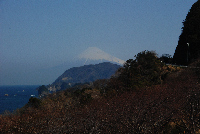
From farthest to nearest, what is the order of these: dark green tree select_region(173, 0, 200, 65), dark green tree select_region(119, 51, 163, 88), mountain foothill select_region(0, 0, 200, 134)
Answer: dark green tree select_region(173, 0, 200, 65), dark green tree select_region(119, 51, 163, 88), mountain foothill select_region(0, 0, 200, 134)

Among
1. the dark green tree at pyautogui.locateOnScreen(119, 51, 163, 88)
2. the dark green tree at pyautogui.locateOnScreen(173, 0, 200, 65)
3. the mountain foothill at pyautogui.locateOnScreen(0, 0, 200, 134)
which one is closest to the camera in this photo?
the mountain foothill at pyautogui.locateOnScreen(0, 0, 200, 134)

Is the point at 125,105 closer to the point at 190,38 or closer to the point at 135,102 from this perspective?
the point at 135,102

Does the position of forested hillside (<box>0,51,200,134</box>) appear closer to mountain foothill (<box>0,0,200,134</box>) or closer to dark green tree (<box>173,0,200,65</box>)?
mountain foothill (<box>0,0,200,134</box>)

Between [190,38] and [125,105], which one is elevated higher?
[190,38]

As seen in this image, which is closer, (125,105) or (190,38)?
(125,105)

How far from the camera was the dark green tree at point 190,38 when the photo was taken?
3803 cm

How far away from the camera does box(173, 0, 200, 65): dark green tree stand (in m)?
38.0

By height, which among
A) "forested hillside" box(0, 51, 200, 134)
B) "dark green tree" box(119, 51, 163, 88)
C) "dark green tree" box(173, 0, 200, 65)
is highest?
Result: "dark green tree" box(173, 0, 200, 65)

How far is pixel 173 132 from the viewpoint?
1234 centimetres

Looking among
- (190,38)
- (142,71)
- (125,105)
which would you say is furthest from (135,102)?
(190,38)

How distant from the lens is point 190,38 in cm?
3853

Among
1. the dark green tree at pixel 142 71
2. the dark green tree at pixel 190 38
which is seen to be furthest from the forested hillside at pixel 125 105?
the dark green tree at pixel 190 38

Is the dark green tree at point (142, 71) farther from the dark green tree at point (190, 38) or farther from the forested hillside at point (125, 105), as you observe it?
the dark green tree at point (190, 38)

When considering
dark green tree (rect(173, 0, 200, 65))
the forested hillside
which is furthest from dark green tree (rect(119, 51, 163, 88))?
dark green tree (rect(173, 0, 200, 65))
